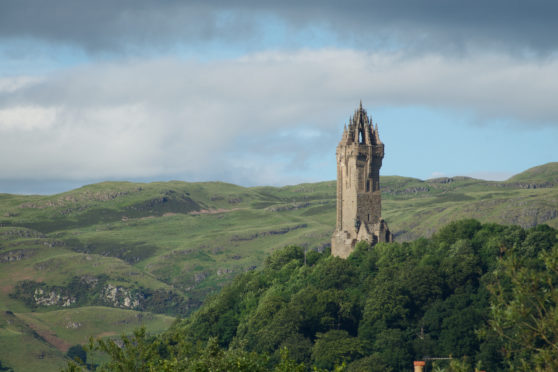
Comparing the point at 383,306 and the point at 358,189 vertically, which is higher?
the point at 358,189

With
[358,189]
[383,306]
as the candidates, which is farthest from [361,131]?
[383,306]

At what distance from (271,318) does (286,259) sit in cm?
3206

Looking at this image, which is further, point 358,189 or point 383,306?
point 358,189

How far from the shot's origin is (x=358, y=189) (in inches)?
6668

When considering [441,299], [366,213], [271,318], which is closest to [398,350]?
[441,299]

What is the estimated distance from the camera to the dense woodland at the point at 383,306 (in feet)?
431

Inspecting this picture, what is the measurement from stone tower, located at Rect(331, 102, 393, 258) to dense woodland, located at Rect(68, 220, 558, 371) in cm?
392

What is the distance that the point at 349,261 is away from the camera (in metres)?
166

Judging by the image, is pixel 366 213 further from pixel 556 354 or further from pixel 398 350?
pixel 556 354

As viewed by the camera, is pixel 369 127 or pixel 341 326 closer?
pixel 341 326

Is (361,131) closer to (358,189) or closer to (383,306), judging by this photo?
(358,189)

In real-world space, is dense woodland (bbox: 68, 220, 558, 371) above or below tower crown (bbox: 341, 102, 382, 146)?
below

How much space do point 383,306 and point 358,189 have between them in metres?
31.1

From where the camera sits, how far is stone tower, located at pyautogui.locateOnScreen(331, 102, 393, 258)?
170 m
